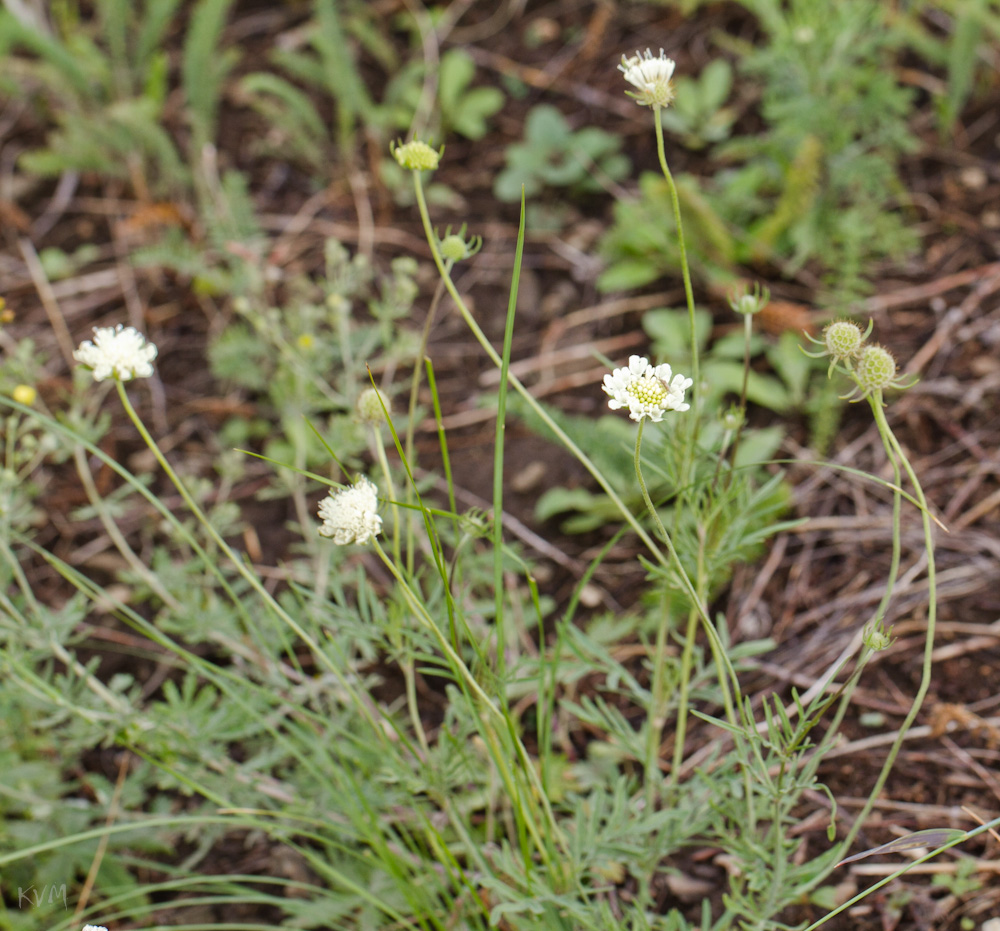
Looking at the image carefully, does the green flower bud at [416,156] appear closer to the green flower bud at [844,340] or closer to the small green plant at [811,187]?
the green flower bud at [844,340]

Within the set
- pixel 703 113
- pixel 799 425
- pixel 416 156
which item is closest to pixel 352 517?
pixel 416 156

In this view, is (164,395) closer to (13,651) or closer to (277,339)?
(277,339)

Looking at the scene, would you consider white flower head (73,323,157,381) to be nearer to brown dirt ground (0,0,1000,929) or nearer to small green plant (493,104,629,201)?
brown dirt ground (0,0,1000,929)

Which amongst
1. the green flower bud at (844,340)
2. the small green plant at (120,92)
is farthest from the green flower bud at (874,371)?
the small green plant at (120,92)

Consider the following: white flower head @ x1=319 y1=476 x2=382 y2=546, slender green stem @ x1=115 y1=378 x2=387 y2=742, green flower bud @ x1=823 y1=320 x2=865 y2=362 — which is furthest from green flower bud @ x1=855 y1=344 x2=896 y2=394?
slender green stem @ x1=115 y1=378 x2=387 y2=742

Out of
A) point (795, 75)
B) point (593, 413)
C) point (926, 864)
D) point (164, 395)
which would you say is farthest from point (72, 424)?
point (795, 75)

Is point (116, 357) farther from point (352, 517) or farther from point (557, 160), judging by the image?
point (557, 160)
